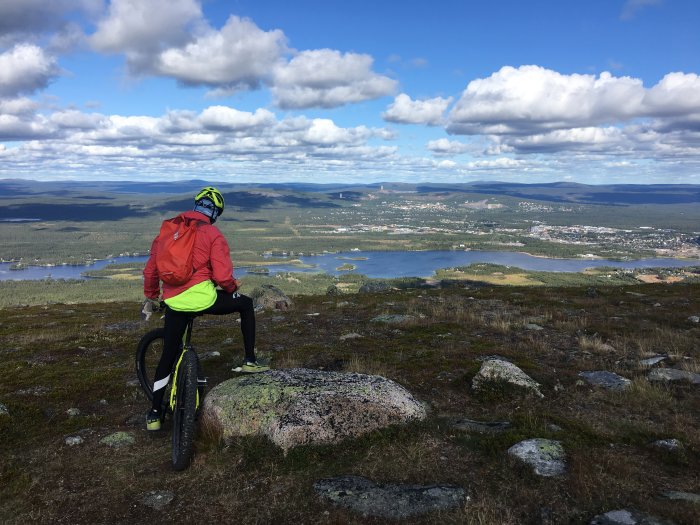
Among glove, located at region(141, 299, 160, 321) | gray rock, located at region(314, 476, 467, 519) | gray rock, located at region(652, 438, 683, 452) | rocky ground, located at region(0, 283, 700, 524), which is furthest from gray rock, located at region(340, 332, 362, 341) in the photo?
gray rock, located at region(652, 438, 683, 452)

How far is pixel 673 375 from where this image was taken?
9836mm

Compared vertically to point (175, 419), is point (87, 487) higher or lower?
lower

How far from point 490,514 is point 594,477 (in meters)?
1.68

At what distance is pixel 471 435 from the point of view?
6.93 metres

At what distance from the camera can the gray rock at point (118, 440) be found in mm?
7213

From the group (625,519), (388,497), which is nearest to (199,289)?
(388,497)

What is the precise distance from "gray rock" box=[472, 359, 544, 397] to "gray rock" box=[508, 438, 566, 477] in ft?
8.24

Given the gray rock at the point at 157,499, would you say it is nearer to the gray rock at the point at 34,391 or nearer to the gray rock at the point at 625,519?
the gray rock at the point at 625,519

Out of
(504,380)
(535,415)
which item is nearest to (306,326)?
(504,380)

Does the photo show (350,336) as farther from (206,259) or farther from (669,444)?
(669,444)

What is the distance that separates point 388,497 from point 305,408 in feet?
6.80

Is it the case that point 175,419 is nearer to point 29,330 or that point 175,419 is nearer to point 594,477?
point 594,477

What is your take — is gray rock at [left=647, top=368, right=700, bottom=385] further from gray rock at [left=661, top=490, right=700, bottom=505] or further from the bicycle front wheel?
the bicycle front wheel

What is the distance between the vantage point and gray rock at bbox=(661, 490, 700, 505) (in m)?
4.92
